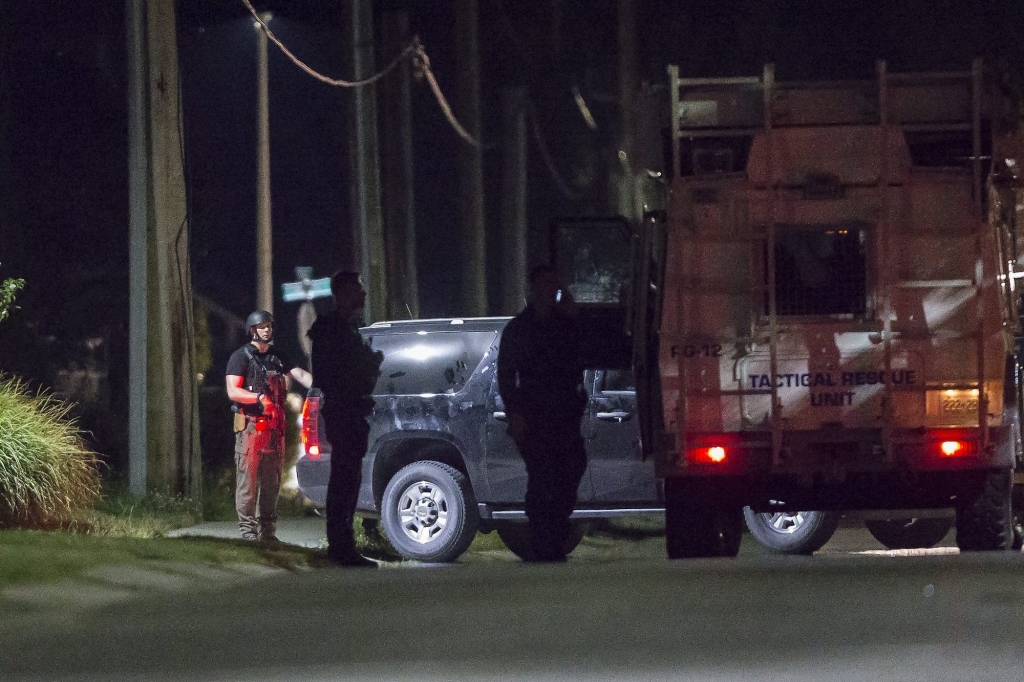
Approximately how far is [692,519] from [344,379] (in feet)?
7.61

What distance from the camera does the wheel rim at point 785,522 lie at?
13854 mm

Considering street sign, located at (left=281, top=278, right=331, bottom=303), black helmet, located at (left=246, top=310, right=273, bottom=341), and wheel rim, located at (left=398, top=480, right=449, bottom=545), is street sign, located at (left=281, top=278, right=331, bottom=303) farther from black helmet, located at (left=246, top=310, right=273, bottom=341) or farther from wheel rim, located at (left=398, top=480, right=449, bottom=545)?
wheel rim, located at (left=398, top=480, right=449, bottom=545)

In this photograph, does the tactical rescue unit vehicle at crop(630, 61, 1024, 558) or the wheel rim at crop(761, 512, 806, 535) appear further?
the wheel rim at crop(761, 512, 806, 535)

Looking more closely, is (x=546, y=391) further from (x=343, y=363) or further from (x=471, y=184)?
(x=471, y=184)

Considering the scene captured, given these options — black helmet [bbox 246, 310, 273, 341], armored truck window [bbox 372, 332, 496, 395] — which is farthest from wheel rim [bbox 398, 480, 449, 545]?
black helmet [bbox 246, 310, 273, 341]

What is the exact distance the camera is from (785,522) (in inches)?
550

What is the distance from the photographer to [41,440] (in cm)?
1473

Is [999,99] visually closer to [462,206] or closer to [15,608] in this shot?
[15,608]

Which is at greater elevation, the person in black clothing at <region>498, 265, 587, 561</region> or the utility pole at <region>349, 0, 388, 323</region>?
the utility pole at <region>349, 0, 388, 323</region>

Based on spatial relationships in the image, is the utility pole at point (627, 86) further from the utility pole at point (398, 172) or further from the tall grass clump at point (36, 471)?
the tall grass clump at point (36, 471)

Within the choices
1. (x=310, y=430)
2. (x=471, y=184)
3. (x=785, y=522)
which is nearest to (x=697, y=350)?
(x=785, y=522)

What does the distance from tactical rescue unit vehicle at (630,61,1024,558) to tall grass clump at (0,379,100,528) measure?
573cm

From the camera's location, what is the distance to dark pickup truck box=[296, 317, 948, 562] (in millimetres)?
13203

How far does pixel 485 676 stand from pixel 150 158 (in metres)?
10.9
